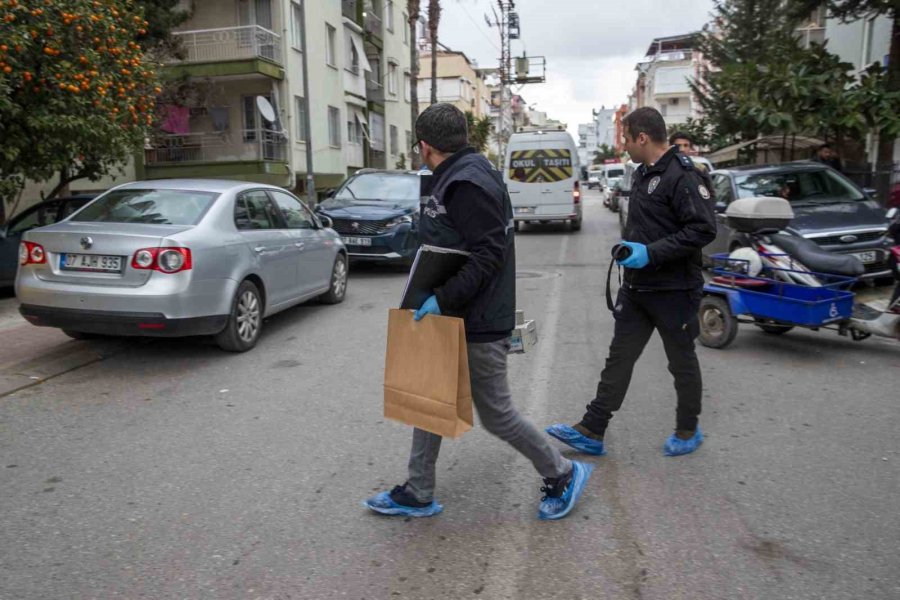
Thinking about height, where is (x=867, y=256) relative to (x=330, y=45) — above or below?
below

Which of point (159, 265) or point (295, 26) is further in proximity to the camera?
point (295, 26)

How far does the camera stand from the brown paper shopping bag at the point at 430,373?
3053 millimetres

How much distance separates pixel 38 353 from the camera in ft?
21.9

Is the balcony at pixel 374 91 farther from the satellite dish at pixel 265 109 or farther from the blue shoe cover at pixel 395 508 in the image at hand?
the blue shoe cover at pixel 395 508

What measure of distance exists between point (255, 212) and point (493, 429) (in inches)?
188

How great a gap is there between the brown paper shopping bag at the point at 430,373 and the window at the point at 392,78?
37.0m

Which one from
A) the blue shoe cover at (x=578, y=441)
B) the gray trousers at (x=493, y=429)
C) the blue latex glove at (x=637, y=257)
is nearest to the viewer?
the gray trousers at (x=493, y=429)

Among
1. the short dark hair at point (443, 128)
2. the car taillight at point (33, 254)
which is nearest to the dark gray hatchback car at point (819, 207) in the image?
the short dark hair at point (443, 128)

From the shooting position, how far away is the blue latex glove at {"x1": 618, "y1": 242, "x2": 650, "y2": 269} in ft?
12.6

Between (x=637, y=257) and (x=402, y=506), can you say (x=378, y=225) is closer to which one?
(x=637, y=257)

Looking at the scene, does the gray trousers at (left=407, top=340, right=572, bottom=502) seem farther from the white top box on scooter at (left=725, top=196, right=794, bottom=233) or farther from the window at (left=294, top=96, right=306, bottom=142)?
the window at (left=294, top=96, right=306, bottom=142)

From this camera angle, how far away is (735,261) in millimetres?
6898

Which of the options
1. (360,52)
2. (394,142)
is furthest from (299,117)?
(394,142)

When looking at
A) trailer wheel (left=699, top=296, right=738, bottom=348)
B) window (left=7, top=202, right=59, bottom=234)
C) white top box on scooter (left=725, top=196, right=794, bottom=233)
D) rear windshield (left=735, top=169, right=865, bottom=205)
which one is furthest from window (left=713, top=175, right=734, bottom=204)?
window (left=7, top=202, right=59, bottom=234)
